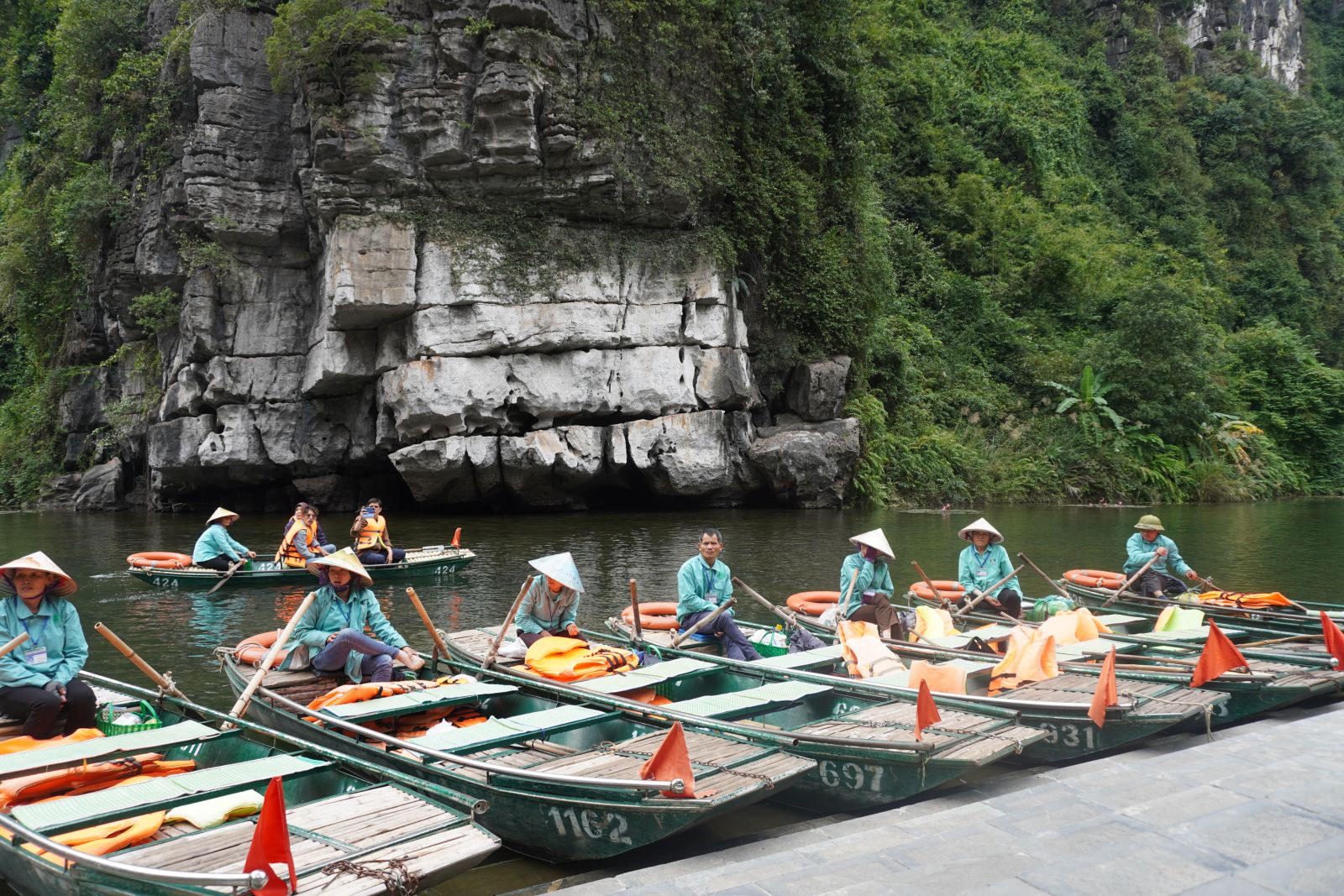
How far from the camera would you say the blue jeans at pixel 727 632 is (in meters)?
8.66

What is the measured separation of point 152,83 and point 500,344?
13341mm

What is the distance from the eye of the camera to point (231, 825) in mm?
4512

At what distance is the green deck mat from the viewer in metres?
5.23

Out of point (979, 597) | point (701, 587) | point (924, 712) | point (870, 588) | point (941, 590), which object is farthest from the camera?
point (941, 590)

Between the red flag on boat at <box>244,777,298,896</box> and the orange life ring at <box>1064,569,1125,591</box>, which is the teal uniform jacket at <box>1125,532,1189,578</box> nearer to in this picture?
Result: the orange life ring at <box>1064,569,1125,591</box>

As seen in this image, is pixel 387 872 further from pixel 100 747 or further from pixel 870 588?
pixel 870 588

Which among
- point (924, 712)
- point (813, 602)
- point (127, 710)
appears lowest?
point (127, 710)

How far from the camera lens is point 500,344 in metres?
22.3

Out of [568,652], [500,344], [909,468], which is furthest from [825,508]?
[568,652]

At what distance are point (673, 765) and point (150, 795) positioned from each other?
260cm

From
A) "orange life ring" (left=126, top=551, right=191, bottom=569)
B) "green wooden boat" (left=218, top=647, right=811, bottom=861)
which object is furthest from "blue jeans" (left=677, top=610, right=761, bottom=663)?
"orange life ring" (left=126, top=551, right=191, bottom=569)

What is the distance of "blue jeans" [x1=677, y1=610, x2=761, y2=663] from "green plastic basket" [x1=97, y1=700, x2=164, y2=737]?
4297 mm

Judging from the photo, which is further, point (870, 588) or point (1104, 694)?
point (870, 588)

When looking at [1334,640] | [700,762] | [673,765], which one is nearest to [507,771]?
[673,765]
